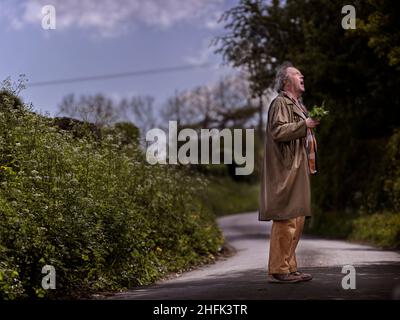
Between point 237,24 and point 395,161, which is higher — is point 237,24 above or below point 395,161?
above

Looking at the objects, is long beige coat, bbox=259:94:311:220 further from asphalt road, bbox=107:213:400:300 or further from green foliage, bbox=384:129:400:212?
green foliage, bbox=384:129:400:212

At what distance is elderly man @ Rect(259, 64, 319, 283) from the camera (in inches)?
329

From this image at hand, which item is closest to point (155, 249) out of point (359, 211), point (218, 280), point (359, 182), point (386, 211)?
point (218, 280)

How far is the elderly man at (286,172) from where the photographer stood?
27.4ft

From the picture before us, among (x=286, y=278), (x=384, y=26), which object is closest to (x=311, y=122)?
(x=286, y=278)

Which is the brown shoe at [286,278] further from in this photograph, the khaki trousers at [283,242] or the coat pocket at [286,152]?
the coat pocket at [286,152]

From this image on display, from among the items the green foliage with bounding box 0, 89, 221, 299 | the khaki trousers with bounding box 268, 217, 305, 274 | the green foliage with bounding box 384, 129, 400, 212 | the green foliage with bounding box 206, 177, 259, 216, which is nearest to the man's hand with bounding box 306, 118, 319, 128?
the khaki trousers with bounding box 268, 217, 305, 274

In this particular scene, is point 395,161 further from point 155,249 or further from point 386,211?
point 155,249

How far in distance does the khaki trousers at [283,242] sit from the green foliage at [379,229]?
36.7 ft

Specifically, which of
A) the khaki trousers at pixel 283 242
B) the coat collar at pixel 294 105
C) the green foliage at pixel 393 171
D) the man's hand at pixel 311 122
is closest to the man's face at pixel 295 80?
the coat collar at pixel 294 105

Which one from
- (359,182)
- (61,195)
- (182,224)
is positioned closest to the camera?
(61,195)
